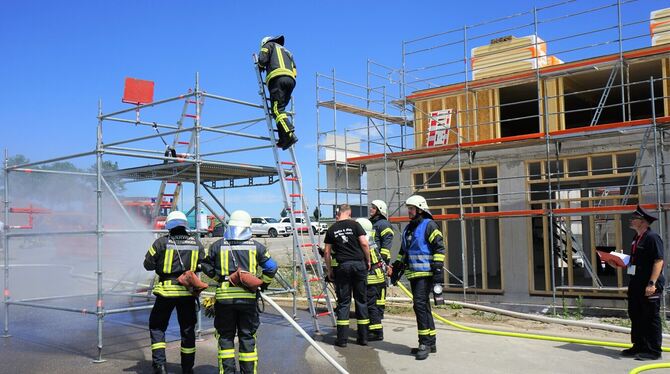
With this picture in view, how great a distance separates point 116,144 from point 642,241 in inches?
283

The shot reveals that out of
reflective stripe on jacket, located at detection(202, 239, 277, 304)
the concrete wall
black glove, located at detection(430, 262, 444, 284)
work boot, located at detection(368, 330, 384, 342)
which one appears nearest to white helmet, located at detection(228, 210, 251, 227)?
reflective stripe on jacket, located at detection(202, 239, 277, 304)

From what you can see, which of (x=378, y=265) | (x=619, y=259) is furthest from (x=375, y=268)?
(x=619, y=259)

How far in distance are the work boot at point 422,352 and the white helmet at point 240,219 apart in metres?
2.64

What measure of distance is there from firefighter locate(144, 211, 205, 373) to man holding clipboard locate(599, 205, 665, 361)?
5.13 m

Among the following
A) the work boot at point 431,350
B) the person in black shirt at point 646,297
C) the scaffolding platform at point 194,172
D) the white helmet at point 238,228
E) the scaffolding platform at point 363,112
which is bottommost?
the work boot at point 431,350

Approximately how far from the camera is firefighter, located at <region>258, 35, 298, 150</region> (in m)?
8.15

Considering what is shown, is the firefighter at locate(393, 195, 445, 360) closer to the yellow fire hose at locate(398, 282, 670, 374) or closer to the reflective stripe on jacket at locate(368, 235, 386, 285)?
the reflective stripe on jacket at locate(368, 235, 386, 285)

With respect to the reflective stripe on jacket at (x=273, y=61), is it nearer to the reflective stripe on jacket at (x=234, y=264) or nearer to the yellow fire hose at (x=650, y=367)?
the reflective stripe on jacket at (x=234, y=264)

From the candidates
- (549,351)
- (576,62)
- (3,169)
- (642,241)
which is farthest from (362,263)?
(576,62)

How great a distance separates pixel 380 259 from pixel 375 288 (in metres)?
0.57

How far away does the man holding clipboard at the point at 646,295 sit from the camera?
671cm

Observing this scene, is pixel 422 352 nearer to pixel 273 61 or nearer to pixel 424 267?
pixel 424 267

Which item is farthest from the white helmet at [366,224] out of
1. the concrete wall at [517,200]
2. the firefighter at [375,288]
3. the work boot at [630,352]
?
the concrete wall at [517,200]

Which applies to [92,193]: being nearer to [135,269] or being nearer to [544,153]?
[135,269]
